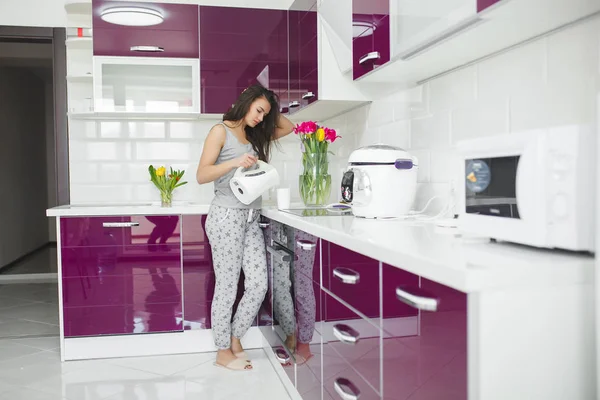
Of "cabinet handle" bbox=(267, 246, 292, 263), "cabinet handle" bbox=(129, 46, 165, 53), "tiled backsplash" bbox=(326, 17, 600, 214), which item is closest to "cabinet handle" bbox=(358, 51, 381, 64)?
"tiled backsplash" bbox=(326, 17, 600, 214)

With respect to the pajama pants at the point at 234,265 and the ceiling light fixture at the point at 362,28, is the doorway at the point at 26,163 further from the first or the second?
the ceiling light fixture at the point at 362,28

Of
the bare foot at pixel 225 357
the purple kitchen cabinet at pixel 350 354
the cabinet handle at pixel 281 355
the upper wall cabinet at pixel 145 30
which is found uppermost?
the upper wall cabinet at pixel 145 30

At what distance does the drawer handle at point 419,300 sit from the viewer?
1.14m

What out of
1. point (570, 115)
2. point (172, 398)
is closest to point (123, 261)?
point (172, 398)

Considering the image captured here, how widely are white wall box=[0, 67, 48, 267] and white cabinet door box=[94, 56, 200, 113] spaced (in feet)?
11.6

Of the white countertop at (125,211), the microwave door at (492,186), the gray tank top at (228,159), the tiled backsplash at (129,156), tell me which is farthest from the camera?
the tiled backsplash at (129,156)

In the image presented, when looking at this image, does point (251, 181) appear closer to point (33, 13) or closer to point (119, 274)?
point (119, 274)

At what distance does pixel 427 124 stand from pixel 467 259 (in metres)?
1.36

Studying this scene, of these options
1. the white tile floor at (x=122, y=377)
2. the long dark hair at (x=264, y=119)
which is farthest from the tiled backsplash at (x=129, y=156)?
the white tile floor at (x=122, y=377)

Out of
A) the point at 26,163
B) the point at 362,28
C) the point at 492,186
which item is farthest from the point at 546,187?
the point at 26,163

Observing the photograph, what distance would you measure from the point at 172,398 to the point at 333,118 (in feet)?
6.30

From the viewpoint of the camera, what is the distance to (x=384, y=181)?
2.10m

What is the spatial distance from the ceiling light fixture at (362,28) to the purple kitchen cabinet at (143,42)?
4.45ft

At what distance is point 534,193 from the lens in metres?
1.16
